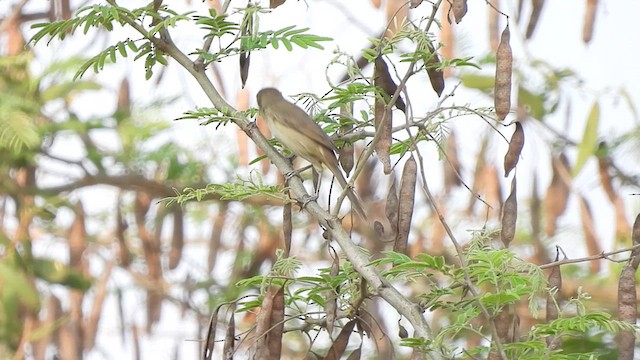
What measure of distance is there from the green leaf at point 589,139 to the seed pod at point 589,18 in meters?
0.45

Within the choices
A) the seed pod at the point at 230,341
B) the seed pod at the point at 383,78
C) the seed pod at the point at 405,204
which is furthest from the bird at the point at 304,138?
the seed pod at the point at 230,341

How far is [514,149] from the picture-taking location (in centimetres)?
228

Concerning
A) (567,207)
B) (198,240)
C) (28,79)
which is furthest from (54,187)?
(567,207)

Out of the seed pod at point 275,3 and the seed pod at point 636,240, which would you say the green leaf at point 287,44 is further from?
the seed pod at point 636,240

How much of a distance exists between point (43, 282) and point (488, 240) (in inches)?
151

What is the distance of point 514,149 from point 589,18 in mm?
1787

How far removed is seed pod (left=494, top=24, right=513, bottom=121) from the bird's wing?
33cm

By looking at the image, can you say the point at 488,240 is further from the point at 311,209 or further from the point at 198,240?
the point at 198,240

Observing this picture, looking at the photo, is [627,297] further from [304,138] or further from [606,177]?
[606,177]

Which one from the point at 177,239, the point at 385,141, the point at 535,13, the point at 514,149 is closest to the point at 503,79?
the point at 514,149

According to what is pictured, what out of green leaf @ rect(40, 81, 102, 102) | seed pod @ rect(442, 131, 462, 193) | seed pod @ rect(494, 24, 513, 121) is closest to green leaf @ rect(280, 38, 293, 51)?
seed pod @ rect(494, 24, 513, 121)

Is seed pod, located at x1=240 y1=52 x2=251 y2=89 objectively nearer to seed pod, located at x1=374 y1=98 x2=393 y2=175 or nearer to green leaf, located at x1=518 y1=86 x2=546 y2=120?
seed pod, located at x1=374 y1=98 x2=393 y2=175

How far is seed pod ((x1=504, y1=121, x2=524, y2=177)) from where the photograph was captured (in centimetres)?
227

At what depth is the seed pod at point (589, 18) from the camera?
391cm
